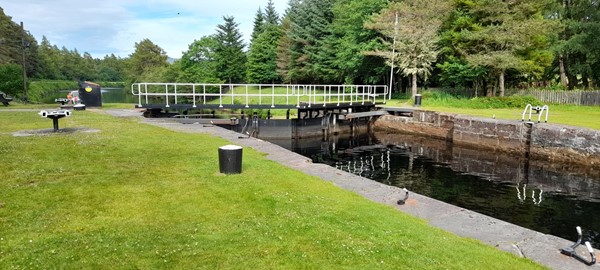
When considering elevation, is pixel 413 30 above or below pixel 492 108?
above

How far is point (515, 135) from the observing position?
19203mm

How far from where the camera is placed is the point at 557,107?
2788 centimetres

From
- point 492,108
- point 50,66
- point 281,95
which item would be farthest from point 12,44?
point 492,108

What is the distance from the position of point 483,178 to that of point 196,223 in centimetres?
1220

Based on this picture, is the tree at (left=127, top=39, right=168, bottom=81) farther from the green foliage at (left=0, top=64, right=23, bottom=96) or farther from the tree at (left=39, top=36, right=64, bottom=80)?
the green foliage at (left=0, top=64, right=23, bottom=96)

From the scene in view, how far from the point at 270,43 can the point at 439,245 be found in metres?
55.2

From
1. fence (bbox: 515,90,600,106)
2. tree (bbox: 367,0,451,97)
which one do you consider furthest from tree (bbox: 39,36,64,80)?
fence (bbox: 515,90,600,106)

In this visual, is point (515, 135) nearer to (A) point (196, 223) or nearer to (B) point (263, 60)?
(A) point (196, 223)

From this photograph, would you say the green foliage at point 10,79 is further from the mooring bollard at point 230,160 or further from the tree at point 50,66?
the tree at point 50,66

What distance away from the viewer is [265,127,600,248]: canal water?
34.2ft

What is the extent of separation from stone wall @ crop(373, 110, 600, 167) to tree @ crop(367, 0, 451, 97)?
8.46 m

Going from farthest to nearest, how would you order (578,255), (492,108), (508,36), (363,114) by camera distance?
(492,108) < (508,36) < (363,114) < (578,255)

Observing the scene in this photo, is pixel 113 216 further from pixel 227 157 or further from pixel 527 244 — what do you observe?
pixel 527 244

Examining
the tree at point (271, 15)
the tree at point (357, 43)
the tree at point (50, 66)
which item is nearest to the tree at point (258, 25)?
the tree at point (271, 15)
